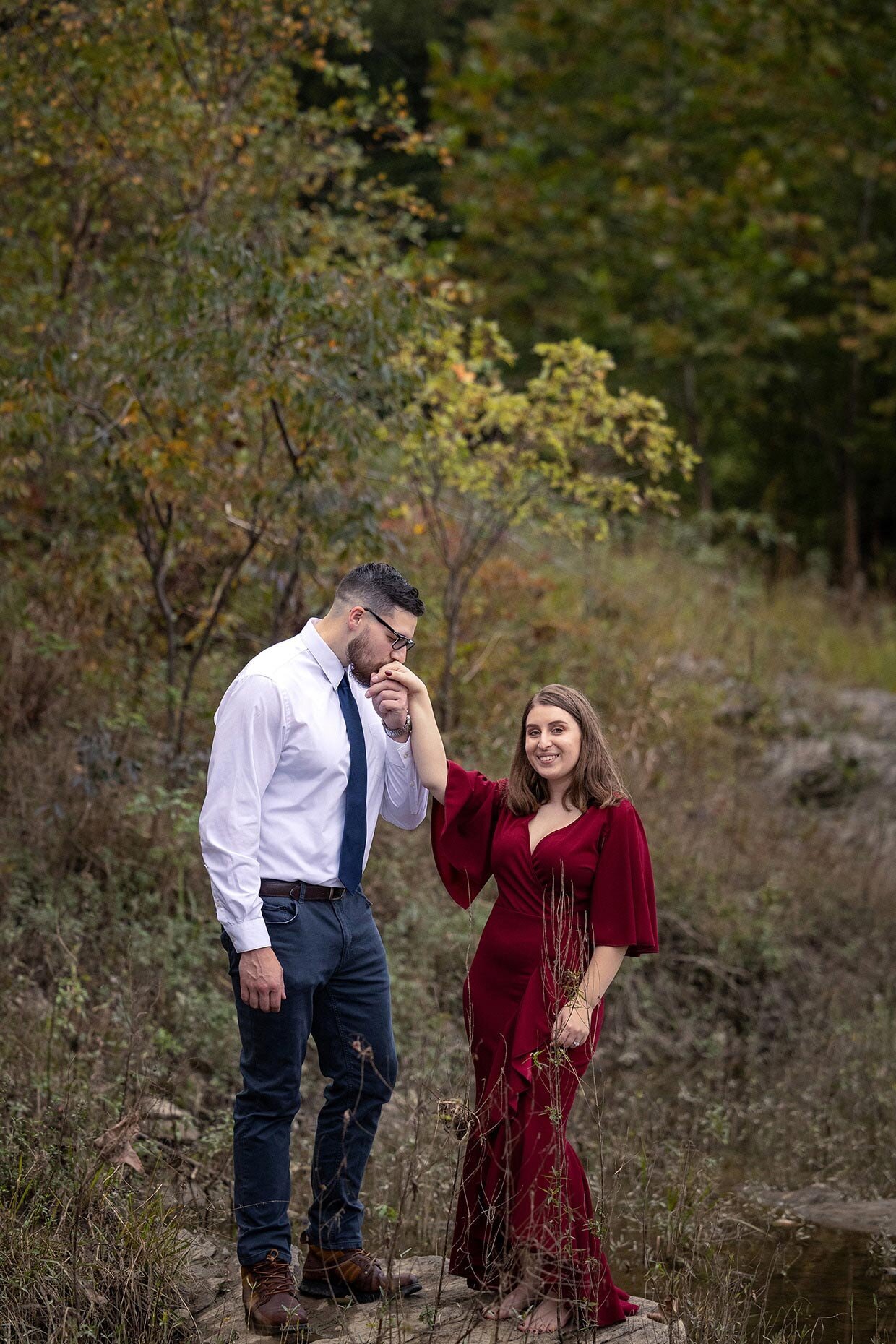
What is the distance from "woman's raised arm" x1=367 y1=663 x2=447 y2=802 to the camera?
384 cm

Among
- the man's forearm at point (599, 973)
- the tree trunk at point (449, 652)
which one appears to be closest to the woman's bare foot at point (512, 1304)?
the man's forearm at point (599, 973)

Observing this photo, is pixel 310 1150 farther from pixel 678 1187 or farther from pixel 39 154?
pixel 39 154

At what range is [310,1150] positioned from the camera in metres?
5.45

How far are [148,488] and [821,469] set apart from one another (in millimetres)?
12475

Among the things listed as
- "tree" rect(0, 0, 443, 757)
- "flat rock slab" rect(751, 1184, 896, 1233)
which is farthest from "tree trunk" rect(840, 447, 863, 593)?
"flat rock slab" rect(751, 1184, 896, 1233)

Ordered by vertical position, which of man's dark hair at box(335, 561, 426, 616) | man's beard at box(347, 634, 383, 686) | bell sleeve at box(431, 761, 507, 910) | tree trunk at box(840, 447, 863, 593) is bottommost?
bell sleeve at box(431, 761, 507, 910)

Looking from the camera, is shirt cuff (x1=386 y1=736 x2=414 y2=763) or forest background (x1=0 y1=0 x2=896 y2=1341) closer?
shirt cuff (x1=386 y1=736 x2=414 y2=763)

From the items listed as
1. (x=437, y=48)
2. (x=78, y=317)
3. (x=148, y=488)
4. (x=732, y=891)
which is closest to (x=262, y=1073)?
(x=148, y=488)

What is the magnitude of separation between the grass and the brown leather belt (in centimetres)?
44

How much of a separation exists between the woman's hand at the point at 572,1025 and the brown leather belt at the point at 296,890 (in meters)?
0.72

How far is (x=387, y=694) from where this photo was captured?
150 inches

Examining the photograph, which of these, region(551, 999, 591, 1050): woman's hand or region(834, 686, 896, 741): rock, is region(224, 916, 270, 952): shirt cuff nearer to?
region(551, 999, 591, 1050): woman's hand

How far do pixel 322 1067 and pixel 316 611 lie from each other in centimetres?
498

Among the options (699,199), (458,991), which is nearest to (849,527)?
(699,199)
